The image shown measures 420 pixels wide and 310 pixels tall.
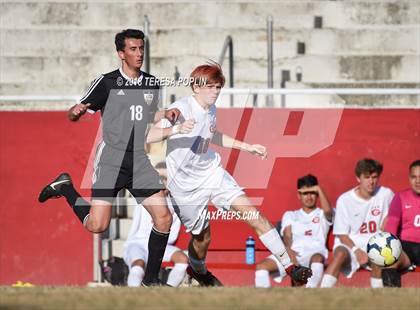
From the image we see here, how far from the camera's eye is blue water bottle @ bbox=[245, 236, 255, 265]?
13.8m

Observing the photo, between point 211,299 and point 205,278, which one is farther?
point 205,278

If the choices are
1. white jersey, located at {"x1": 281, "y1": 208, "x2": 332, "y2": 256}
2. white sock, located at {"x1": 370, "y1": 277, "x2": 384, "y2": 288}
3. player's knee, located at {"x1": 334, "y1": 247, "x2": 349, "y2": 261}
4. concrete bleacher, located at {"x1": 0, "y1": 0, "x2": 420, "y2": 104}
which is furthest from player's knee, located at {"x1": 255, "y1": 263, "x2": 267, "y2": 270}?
concrete bleacher, located at {"x1": 0, "y1": 0, "x2": 420, "y2": 104}

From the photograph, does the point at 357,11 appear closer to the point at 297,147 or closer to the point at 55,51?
the point at 297,147

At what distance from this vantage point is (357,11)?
16.5 meters

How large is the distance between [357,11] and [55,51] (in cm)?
429

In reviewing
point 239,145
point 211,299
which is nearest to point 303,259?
point 239,145

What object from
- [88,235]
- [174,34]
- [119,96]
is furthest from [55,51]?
[119,96]

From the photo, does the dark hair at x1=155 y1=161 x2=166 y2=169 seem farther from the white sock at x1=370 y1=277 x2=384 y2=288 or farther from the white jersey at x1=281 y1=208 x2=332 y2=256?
the white sock at x1=370 y1=277 x2=384 y2=288

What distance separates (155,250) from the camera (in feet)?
35.7

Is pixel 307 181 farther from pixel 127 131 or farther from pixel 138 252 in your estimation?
pixel 127 131

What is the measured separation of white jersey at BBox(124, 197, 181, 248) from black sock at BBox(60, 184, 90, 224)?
7.10ft

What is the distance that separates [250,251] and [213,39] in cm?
348

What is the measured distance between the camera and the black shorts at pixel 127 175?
10.6 m

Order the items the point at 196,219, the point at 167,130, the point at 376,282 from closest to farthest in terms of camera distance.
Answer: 1. the point at 167,130
2. the point at 196,219
3. the point at 376,282
